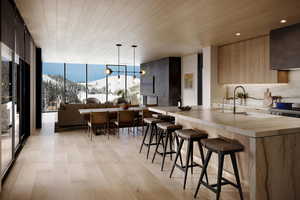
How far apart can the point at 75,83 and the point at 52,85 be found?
1219 mm

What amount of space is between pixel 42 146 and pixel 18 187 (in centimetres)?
231

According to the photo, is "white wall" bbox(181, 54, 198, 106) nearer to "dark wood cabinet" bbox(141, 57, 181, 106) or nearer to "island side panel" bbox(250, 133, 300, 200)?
"dark wood cabinet" bbox(141, 57, 181, 106)

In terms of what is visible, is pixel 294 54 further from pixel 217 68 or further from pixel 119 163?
pixel 119 163

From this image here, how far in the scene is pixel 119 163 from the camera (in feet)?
13.6

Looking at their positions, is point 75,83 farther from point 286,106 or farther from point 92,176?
point 286,106

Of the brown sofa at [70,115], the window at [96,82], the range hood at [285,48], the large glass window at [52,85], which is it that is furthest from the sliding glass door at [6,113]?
the window at [96,82]

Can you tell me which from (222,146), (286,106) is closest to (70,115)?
(222,146)

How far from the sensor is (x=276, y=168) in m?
2.51

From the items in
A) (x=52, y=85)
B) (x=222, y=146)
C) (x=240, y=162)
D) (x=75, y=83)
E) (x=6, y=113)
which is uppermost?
(x=75, y=83)

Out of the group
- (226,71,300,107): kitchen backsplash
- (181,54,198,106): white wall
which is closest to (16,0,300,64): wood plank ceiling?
(226,71,300,107): kitchen backsplash

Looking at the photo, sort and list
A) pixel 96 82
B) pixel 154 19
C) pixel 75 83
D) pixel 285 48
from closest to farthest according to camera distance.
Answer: pixel 154 19, pixel 285 48, pixel 75 83, pixel 96 82

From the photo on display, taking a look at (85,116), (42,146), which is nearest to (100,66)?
(85,116)

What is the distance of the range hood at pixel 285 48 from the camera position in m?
4.62

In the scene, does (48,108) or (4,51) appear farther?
(48,108)
